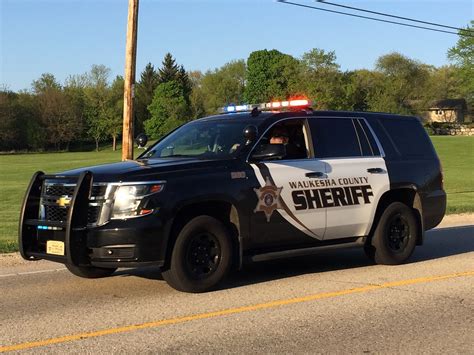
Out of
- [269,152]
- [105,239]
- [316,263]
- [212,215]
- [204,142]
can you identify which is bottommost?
[316,263]

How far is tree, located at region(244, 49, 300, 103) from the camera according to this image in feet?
353

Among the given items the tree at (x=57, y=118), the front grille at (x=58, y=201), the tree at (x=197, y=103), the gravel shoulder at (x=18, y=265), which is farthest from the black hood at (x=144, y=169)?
the tree at (x=57, y=118)

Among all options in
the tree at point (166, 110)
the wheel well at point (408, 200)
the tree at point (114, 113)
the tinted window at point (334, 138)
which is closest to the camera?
the tinted window at point (334, 138)

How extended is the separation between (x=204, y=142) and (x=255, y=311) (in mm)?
2369

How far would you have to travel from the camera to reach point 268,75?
11219 centimetres

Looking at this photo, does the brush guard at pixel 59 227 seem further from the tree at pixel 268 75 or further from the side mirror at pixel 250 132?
the tree at pixel 268 75

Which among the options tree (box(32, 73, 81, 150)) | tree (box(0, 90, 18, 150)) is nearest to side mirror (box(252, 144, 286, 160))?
tree (box(0, 90, 18, 150))

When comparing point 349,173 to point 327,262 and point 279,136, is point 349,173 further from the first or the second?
point 327,262

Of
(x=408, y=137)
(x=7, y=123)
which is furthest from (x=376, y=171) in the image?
(x=7, y=123)

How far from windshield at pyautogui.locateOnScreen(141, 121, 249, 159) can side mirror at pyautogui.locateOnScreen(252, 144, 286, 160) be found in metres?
0.21

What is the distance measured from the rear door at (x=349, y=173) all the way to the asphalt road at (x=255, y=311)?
2.19 ft

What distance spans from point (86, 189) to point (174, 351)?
7.16 ft

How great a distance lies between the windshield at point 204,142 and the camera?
7.40 meters

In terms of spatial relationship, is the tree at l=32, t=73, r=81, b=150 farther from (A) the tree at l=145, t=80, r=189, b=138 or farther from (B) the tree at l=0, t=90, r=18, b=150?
(A) the tree at l=145, t=80, r=189, b=138
